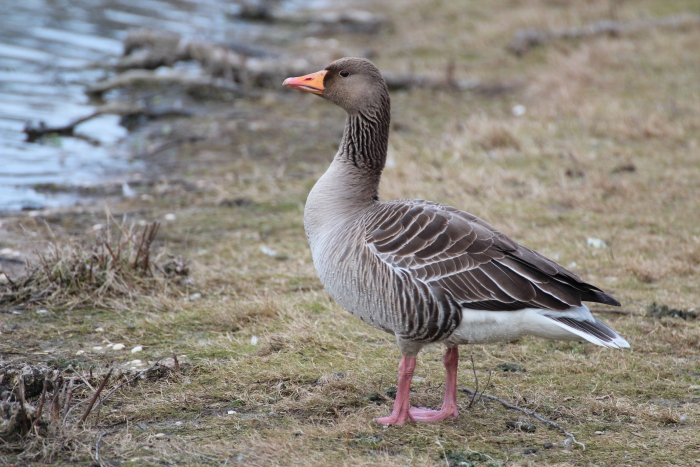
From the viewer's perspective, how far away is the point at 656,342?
520cm

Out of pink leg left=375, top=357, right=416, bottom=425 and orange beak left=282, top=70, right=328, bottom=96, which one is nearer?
pink leg left=375, top=357, right=416, bottom=425

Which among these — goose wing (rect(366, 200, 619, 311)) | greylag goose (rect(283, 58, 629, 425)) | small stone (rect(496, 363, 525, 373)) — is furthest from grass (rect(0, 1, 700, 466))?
goose wing (rect(366, 200, 619, 311))

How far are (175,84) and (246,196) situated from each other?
522cm

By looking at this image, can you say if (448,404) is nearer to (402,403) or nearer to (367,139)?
(402,403)

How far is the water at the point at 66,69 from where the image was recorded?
949cm

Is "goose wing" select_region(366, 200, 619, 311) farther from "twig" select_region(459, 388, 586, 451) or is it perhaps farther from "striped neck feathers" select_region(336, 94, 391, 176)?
"twig" select_region(459, 388, 586, 451)

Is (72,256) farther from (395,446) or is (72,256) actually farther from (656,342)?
(656,342)

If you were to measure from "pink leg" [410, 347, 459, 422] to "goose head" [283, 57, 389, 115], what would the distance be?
166cm

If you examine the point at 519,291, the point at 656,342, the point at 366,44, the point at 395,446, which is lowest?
the point at 395,446

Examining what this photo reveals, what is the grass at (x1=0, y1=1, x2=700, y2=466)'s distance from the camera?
13.1 feet

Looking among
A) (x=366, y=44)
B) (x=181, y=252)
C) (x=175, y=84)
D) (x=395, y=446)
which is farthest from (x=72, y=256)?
(x=366, y=44)

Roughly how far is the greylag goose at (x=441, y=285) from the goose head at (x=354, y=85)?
2.42ft

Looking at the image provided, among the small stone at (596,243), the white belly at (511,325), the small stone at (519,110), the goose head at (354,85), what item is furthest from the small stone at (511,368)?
the small stone at (519,110)

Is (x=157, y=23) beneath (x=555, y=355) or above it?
above
